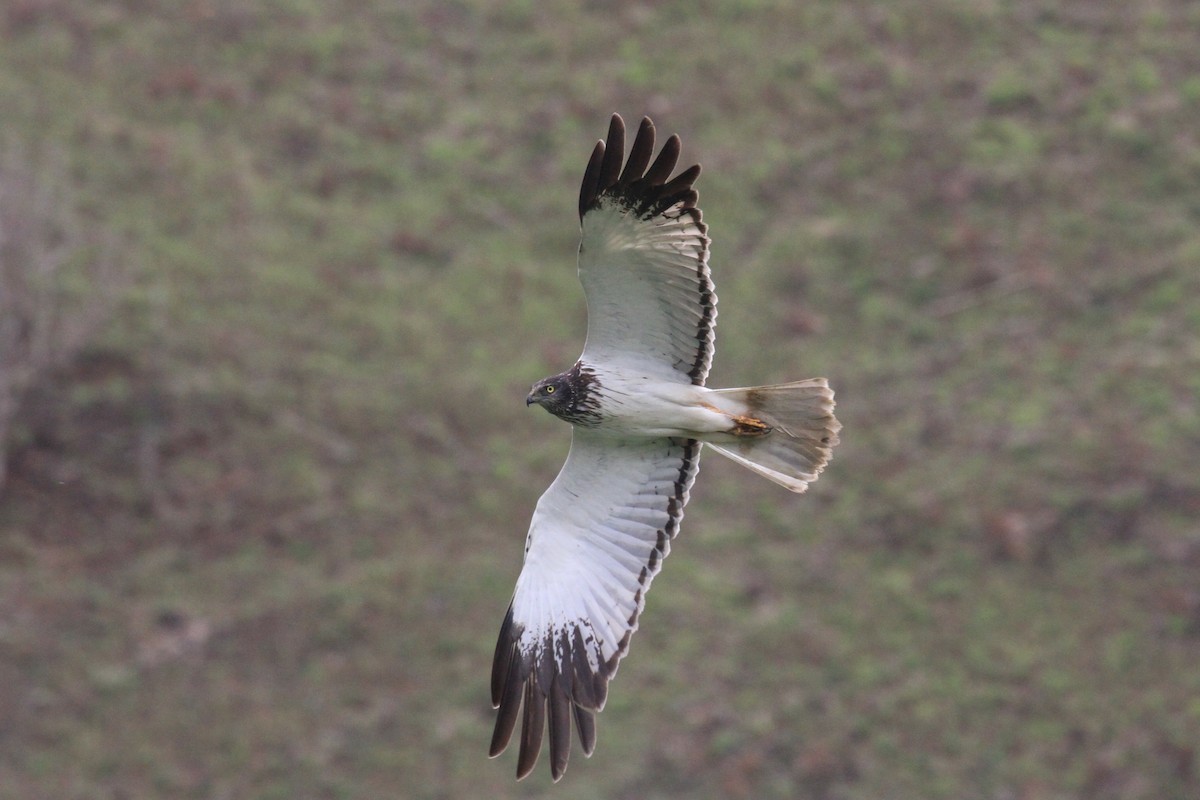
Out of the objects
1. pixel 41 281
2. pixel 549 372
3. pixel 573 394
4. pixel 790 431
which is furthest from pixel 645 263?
pixel 41 281

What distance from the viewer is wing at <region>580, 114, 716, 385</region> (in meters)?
8.29

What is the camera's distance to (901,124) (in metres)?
20.3

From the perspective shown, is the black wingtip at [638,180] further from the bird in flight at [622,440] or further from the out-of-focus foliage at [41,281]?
the out-of-focus foliage at [41,281]

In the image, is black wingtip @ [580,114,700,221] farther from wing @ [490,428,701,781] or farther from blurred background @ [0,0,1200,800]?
blurred background @ [0,0,1200,800]

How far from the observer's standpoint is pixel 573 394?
360 inches

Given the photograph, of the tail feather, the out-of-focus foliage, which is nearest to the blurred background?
the out-of-focus foliage

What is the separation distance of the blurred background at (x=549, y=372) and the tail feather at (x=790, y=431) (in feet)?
24.2

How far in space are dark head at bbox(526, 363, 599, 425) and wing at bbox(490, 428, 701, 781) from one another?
0.20 meters


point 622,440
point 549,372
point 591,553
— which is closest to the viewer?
point 622,440

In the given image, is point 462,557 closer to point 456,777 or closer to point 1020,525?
point 456,777

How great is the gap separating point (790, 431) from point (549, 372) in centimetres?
944

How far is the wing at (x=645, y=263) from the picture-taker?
8.29 m

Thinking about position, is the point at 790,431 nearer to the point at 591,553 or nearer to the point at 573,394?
the point at 573,394

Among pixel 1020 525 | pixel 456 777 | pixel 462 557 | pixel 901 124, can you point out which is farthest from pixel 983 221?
pixel 456 777
